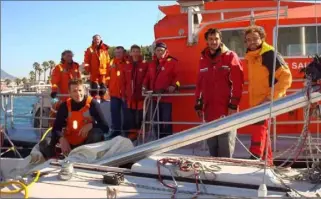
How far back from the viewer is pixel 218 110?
4773 mm

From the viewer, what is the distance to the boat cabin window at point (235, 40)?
20.0ft

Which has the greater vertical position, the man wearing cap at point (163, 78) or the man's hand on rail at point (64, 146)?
the man wearing cap at point (163, 78)

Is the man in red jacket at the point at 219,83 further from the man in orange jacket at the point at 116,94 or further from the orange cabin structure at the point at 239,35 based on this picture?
the man in orange jacket at the point at 116,94

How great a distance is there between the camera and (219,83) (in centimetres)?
473

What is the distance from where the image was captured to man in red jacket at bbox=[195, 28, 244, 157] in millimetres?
4625

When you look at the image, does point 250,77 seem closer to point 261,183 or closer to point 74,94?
point 261,183

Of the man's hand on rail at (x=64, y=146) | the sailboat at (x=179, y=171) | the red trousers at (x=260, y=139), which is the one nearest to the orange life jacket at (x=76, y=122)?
the man's hand on rail at (x=64, y=146)

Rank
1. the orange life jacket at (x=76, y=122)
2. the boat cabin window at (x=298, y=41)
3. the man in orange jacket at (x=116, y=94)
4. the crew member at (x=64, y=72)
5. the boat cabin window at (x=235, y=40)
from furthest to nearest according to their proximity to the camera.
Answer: the crew member at (x=64, y=72) < the man in orange jacket at (x=116, y=94) < the boat cabin window at (x=235, y=40) < the boat cabin window at (x=298, y=41) < the orange life jacket at (x=76, y=122)

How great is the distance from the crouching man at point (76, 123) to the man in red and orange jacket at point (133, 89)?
1.26 metres

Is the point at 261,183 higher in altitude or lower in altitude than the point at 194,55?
lower

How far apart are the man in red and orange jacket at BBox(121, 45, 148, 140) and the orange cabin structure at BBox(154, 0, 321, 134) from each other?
0.50m

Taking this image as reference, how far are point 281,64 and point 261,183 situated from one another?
1608 mm

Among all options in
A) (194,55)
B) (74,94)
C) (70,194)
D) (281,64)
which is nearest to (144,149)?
(70,194)

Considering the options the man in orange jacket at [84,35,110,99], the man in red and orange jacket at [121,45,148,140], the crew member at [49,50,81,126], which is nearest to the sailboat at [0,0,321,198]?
the man in red and orange jacket at [121,45,148,140]
